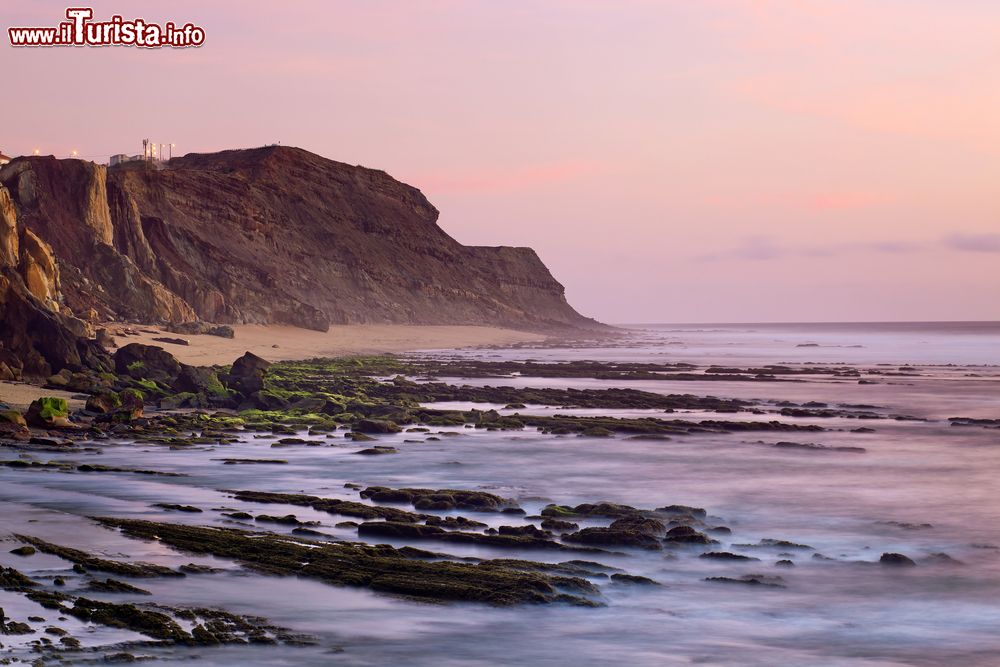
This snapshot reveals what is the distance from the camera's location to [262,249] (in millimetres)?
113375

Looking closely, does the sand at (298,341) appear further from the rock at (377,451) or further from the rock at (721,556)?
the rock at (721,556)

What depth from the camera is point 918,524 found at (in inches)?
692

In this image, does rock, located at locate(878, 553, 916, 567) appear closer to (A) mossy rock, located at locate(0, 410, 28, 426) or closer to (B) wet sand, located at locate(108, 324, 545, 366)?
(A) mossy rock, located at locate(0, 410, 28, 426)

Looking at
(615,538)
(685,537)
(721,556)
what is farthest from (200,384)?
(721,556)

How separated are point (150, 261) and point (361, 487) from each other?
6257 centimetres

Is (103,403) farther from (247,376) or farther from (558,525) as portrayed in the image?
(558,525)

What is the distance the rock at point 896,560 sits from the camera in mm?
14069

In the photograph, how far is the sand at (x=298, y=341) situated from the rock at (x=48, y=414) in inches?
96.6

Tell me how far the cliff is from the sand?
10.4 feet

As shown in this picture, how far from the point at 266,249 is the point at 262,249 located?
1143 millimetres

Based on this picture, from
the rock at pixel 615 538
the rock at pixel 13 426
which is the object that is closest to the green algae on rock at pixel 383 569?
the rock at pixel 615 538

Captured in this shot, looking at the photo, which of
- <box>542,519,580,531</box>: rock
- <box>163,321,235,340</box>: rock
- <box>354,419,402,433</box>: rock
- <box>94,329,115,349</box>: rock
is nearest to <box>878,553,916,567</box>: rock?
<box>542,519,580,531</box>: rock

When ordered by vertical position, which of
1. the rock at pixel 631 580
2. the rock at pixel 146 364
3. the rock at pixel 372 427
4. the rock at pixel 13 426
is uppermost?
the rock at pixel 146 364

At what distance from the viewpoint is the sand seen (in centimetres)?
4634
